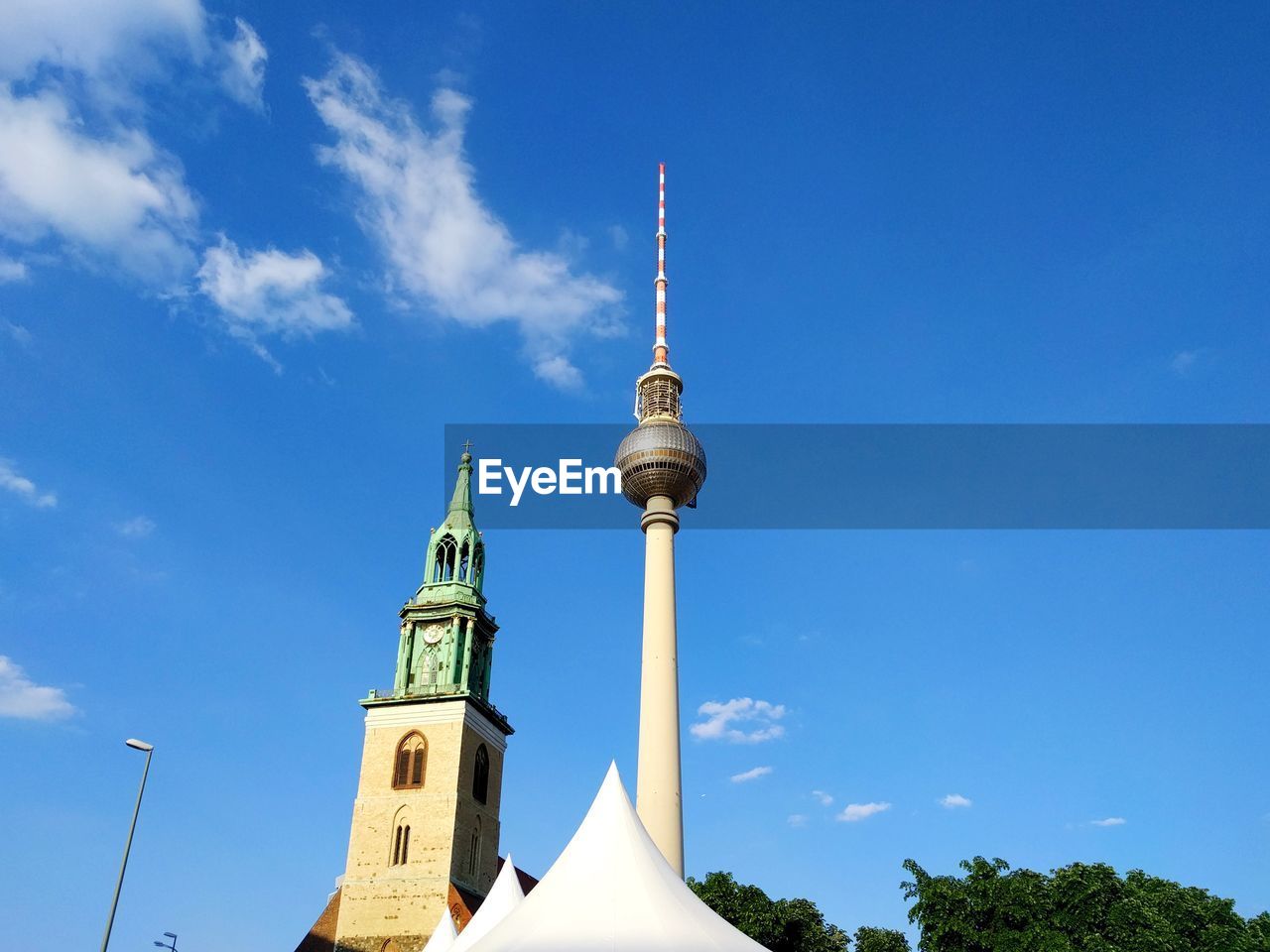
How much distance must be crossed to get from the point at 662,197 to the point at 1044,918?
47.1 meters

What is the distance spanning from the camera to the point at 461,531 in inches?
2992

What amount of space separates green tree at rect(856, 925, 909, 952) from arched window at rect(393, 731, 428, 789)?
2706 centimetres

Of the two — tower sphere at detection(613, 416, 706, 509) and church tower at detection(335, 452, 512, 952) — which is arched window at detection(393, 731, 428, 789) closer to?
church tower at detection(335, 452, 512, 952)

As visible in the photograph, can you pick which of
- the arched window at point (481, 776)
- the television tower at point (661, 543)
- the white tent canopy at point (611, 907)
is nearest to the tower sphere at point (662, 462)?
the television tower at point (661, 543)

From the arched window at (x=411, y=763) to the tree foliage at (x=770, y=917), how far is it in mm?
19954

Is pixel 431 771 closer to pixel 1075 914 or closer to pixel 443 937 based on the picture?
pixel 443 937

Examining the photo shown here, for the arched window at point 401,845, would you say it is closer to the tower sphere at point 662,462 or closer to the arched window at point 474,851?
the arched window at point 474,851

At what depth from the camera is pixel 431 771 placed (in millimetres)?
64750

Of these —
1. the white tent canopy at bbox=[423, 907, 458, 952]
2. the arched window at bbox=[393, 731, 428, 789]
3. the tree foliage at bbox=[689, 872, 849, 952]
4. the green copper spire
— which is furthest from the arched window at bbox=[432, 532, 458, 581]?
the white tent canopy at bbox=[423, 907, 458, 952]

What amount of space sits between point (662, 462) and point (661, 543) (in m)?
5.01

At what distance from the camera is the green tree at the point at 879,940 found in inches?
2051

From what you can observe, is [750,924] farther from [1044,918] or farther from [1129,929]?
[1129,929]

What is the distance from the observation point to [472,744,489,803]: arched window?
67.6 metres

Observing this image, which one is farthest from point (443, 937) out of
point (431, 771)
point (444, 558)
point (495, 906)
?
point (444, 558)
